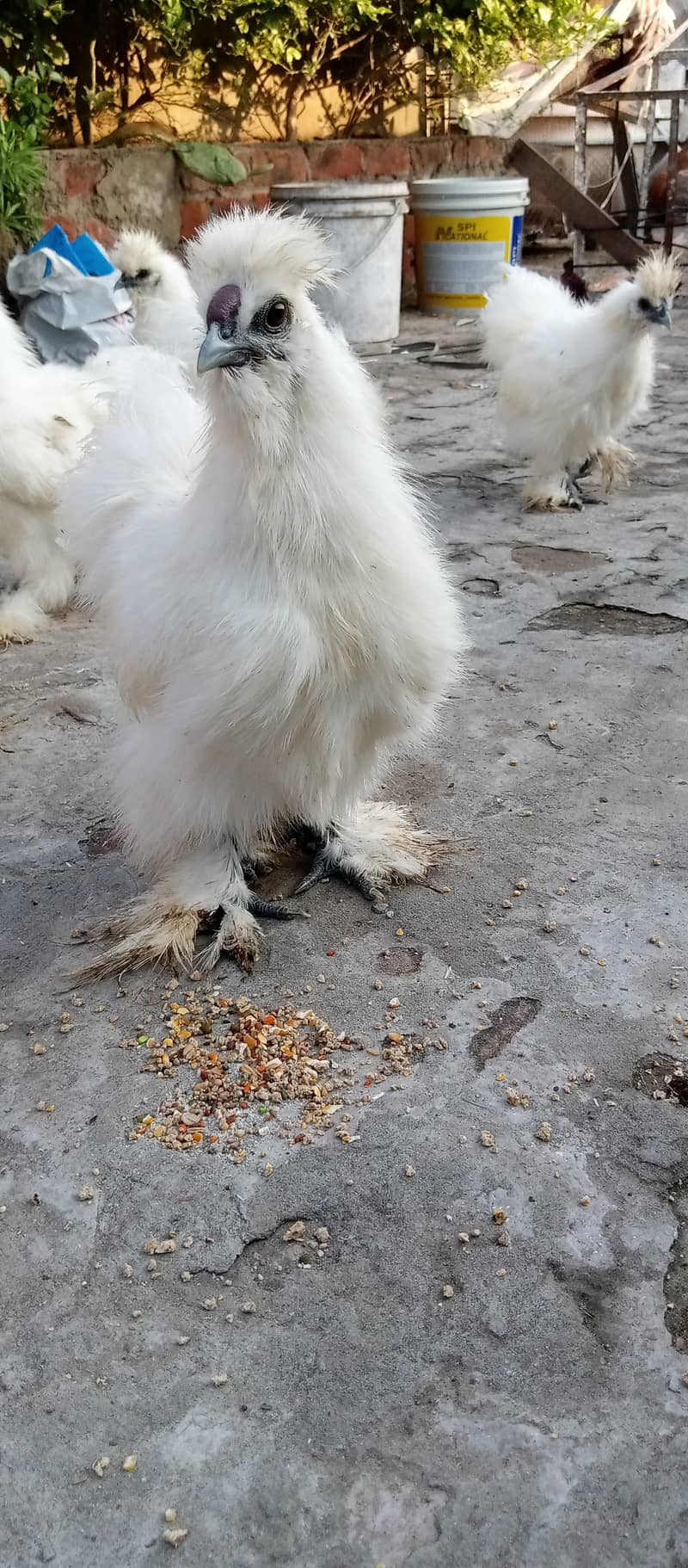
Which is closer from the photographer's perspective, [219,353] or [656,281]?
[219,353]

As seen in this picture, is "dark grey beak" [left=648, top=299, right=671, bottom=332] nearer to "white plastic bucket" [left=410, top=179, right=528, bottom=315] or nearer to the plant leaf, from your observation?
"white plastic bucket" [left=410, top=179, right=528, bottom=315]

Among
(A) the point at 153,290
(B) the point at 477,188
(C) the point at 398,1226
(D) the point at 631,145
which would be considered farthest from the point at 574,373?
(D) the point at 631,145

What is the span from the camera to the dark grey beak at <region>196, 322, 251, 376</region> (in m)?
2.07

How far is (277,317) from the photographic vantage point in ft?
7.01

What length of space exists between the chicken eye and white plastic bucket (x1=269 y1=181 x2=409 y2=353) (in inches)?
236

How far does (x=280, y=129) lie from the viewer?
30.4 feet

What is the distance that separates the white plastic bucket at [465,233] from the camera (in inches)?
344

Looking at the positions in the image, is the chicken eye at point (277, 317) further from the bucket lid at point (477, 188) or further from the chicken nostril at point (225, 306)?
the bucket lid at point (477, 188)

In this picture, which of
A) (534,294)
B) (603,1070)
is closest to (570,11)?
(534,294)

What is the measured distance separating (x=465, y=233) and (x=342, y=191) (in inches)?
52.9

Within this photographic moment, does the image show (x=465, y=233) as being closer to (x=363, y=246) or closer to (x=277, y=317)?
(x=363, y=246)

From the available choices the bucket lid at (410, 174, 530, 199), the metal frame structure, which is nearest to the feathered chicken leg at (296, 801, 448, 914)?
the bucket lid at (410, 174, 530, 199)

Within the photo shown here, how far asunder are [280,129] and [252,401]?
8.34m

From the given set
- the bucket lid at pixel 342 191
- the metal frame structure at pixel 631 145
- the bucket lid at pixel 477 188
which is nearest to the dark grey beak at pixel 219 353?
the bucket lid at pixel 342 191
